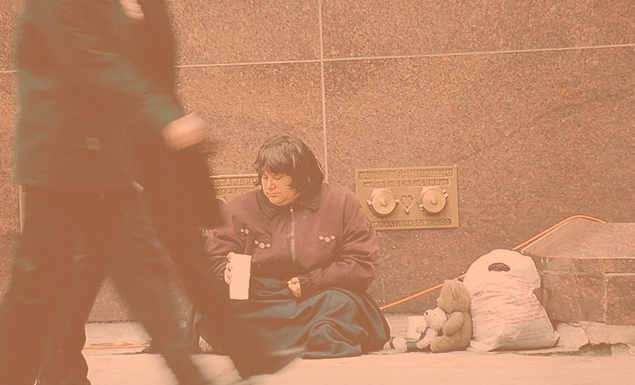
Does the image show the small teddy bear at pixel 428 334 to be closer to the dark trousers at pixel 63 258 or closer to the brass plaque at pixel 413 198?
the brass plaque at pixel 413 198

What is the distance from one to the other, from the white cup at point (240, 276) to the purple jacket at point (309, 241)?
0.14m

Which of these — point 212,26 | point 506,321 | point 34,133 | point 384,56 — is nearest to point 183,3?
point 212,26

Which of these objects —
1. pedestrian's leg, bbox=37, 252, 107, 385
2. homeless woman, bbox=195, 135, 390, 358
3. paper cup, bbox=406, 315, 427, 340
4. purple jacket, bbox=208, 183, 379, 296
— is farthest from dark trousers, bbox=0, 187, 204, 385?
paper cup, bbox=406, 315, 427, 340

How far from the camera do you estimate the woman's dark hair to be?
21.4ft

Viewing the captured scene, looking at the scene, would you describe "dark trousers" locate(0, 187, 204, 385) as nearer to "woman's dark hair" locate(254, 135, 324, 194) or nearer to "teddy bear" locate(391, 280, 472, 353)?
"woman's dark hair" locate(254, 135, 324, 194)

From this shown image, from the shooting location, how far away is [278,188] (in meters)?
6.60

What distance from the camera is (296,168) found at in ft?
21.5

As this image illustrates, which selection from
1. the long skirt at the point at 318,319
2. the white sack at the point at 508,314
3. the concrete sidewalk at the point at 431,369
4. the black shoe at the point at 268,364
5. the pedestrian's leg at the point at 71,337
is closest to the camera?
the black shoe at the point at 268,364

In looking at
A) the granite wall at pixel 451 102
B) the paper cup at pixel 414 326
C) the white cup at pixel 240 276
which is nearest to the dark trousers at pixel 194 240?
the white cup at pixel 240 276

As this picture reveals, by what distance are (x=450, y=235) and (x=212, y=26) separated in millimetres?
2112

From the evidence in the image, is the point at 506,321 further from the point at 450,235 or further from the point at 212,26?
the point at 212,26

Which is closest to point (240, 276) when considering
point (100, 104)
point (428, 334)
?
point (428, 334)

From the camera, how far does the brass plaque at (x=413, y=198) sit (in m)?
7.83

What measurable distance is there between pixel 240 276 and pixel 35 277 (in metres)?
2.67
